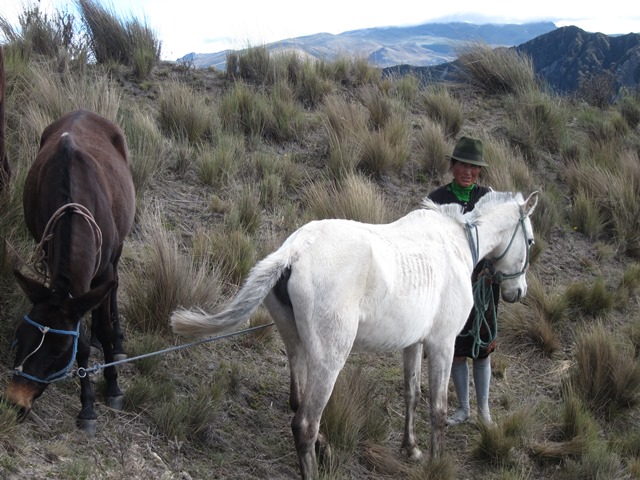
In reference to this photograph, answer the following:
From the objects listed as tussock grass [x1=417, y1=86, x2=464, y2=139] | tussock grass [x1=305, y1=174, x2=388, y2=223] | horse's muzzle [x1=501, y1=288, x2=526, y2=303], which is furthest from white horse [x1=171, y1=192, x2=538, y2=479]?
tussock grass [x1=417, y1=86, x2=464, y2=139]

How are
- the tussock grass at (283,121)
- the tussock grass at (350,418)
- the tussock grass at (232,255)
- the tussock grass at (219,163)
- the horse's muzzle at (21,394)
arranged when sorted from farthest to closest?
the tussock grass at (283,121) → the tussock grass at (219,163) → the tussock grass at (232,255) → the tussock grass at (350,418) → the horse's muzzle at (21,394)

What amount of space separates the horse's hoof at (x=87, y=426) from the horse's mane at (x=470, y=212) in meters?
2.78

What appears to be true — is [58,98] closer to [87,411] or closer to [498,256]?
[87,411]

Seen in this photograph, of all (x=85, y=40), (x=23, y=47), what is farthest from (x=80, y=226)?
(x=85, y=40)

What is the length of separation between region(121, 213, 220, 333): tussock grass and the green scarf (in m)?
2.36

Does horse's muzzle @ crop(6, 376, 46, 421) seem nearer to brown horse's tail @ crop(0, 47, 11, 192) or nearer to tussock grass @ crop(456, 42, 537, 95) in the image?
brown horse's tail @ crop(0, 47, 11, 192)

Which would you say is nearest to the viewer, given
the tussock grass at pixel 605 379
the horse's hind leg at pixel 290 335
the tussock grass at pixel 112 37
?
the horse's hind leg at pixel 290 335

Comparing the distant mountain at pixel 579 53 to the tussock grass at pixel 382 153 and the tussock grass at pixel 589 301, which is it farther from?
the tussock grass at pixel 589 301

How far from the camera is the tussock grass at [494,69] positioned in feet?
45.2

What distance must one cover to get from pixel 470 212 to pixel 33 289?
313cm

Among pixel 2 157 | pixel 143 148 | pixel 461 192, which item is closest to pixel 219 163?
pixel 143 148

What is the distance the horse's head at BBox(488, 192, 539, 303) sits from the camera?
5324 mm

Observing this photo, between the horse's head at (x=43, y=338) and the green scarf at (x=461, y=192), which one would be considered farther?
the green scarf at (x=461, y=192)

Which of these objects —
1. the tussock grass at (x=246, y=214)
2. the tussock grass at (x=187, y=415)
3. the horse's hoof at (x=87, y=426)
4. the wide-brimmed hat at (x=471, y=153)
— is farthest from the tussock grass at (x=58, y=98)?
the wide-brimmed hat at (x=471, y=153)
